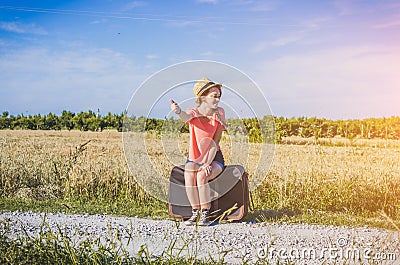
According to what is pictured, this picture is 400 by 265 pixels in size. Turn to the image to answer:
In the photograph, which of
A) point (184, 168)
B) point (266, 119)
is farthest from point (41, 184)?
point (266, 119)

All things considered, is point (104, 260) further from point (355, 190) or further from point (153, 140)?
point (153, 140)

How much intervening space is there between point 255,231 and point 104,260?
2.21 meters

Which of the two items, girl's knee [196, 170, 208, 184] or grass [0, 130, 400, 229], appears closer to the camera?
girl's knee [196, 170, 208, 184]

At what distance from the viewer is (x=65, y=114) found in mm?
35531

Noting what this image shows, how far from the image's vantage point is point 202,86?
6293mm

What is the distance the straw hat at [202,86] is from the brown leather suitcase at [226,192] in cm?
96

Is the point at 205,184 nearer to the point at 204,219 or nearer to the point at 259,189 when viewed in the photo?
the point at 204,219

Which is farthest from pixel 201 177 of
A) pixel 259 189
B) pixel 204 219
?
pixel 259 189

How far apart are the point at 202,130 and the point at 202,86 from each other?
55 centimetres

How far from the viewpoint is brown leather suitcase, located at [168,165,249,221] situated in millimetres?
6258
